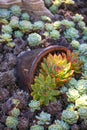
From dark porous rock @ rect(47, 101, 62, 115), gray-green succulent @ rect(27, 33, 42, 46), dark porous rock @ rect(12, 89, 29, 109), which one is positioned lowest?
dark porous rock @ rect(47, 101, 62, 115)

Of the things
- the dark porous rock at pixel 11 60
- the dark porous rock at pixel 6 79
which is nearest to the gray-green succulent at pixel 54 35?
the dark porous rock at pixel 11 60

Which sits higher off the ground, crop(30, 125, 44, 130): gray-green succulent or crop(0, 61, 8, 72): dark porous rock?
crop(0, 61, 8, 72): dark porous rock

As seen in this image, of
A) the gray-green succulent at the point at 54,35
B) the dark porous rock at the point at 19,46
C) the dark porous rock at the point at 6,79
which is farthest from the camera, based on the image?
the gray-green succulent at the point at 54,35

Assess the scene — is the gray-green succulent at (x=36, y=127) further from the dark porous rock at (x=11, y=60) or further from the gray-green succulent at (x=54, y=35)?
the gray-green succulent at (x=54, y=35)

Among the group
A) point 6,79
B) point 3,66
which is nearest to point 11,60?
point 3,66

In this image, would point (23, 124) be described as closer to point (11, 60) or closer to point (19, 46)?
point (11, 60)

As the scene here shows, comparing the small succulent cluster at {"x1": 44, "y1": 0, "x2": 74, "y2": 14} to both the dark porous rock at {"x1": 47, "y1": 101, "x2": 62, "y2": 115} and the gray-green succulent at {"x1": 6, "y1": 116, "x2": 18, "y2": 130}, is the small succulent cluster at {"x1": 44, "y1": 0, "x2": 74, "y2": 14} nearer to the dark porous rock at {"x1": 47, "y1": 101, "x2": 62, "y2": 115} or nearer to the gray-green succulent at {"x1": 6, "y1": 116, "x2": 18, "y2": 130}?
the dark porous rock at {"x1": 47, "y1": 101, "x2": 62, "y2": 115}

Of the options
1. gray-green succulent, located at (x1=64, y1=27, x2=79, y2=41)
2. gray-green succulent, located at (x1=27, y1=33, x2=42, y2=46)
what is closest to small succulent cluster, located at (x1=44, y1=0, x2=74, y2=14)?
gray-green succulent, located at (x1=64, y1=27, x2=79, y2=41)
